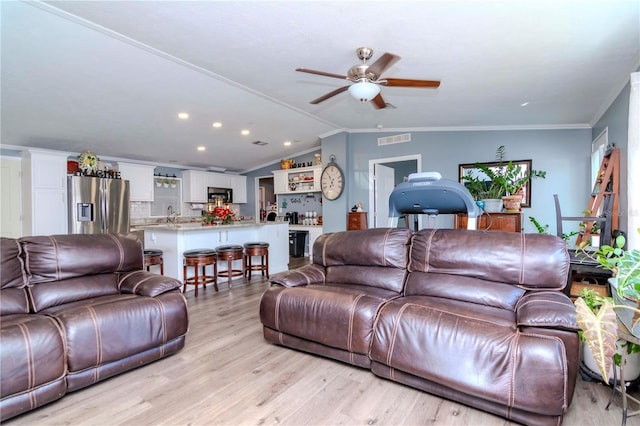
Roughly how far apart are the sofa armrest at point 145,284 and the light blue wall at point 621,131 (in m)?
A: 4.02

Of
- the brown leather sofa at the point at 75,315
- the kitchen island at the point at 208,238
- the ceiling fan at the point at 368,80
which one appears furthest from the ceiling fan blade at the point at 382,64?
the kitchen island at the point at 208,238

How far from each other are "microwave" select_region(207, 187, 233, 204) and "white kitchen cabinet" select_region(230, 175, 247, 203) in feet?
0.57

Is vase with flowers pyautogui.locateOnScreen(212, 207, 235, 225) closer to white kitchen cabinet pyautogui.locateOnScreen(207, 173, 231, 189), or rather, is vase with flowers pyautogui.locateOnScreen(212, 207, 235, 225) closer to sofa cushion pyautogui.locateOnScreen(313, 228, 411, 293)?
sofa cushion pyautogui.locateOnScreen(313, 228, 411, 293)

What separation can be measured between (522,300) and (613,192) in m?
1.85

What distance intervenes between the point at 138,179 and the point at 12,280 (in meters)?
5.22

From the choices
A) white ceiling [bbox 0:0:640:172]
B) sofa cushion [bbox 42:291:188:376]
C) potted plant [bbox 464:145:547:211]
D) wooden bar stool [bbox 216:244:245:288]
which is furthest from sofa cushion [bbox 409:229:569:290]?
wooden bar stool [bbox 216:244:245:288]

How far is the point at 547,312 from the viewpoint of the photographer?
167cm

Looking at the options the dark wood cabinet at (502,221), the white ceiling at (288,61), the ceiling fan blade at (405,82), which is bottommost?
the dark wood cabinet at (502,221)

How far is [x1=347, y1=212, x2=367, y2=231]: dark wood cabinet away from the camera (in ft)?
19.5

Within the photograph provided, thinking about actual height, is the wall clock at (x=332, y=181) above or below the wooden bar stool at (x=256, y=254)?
above

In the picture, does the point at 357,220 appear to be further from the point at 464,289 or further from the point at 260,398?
the point at 260,398

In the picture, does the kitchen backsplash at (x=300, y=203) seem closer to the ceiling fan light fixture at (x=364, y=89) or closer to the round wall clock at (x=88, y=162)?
the round wall clock at (x=88, y=162)

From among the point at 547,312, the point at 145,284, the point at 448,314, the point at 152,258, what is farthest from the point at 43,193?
the point at 547,312

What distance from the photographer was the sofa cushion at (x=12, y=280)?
6.68ft
